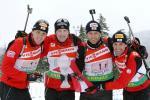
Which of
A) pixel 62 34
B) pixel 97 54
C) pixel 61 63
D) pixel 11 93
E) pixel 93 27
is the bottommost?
pixel 11 93

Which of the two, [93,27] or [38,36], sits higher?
[93,27]

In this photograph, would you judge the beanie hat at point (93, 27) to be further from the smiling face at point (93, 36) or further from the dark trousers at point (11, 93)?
the dark trousers at point (11, 93)

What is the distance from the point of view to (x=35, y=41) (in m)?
8.57

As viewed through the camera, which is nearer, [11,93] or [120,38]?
[120,38]

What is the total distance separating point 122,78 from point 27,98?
1.99 meters

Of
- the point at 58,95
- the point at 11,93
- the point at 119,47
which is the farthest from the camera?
the point at 58,95

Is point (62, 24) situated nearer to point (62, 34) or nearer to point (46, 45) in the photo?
point (62, 34)

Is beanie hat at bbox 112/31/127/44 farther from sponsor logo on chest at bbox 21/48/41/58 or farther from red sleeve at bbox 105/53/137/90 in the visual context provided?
sponsor logo on chest at bbox 21/48/41/58

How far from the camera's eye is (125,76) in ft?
27.2

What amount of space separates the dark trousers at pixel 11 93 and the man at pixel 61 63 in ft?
1.72

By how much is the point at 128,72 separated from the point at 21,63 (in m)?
2.08

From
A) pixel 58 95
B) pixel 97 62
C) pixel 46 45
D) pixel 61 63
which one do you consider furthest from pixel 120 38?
pixel 58 95

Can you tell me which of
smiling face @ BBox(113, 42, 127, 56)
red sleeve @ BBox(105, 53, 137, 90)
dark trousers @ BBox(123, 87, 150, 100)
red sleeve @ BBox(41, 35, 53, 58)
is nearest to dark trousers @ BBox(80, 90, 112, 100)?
red sleeve @ BBox(105, 53, 137, 90)

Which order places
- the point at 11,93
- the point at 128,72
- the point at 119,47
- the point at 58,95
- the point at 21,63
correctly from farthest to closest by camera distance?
the point at 58,95, the point at 11,93, the point at 21,63, the point at 119,47, the point at 128,72
